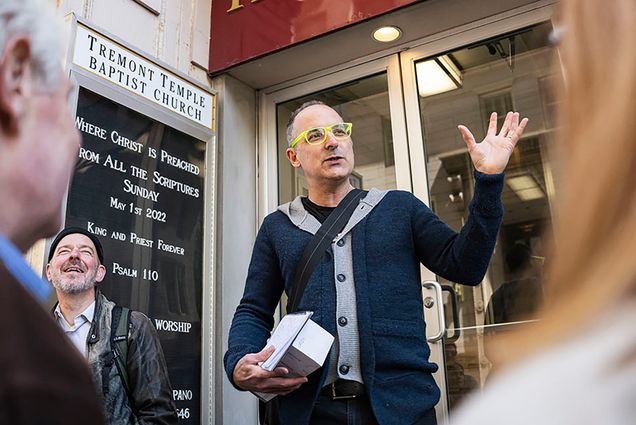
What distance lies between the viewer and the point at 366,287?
1.94 meters

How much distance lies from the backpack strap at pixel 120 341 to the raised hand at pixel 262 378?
83 centimetres

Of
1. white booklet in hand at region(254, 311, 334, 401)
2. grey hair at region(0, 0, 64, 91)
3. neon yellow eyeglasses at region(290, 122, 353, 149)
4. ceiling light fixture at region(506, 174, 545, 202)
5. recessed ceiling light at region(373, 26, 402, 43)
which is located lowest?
white booklet in hand at region(254, 311, 334, 401)

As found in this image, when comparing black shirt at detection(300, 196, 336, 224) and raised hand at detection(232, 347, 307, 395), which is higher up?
black shirt at detection(300, 196, 336, 224)

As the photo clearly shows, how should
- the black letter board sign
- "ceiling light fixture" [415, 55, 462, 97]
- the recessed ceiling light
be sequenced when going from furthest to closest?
"ceiling light fixture" [415, 55, 462, 97] → the recessed ceiling light → the black letter board sign

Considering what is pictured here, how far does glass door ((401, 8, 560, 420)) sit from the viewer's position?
3.29m

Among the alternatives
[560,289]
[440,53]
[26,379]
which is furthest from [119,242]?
[560,289]

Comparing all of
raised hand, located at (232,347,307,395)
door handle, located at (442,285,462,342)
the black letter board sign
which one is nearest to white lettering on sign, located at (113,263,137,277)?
the black letter board sign

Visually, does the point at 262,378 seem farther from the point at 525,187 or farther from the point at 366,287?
the point at 525,187

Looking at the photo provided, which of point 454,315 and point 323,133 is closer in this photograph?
point 323,133

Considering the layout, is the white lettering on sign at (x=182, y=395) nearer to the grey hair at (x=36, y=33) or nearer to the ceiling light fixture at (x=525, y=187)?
the grey hair at (x=36, y=33)

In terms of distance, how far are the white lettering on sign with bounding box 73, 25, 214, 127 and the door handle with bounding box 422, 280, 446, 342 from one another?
1.67 metres

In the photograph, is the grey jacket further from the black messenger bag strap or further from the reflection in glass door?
the reflection in glass door

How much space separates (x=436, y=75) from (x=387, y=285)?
219 cm

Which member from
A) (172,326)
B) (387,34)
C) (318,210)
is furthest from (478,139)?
(172,326)
